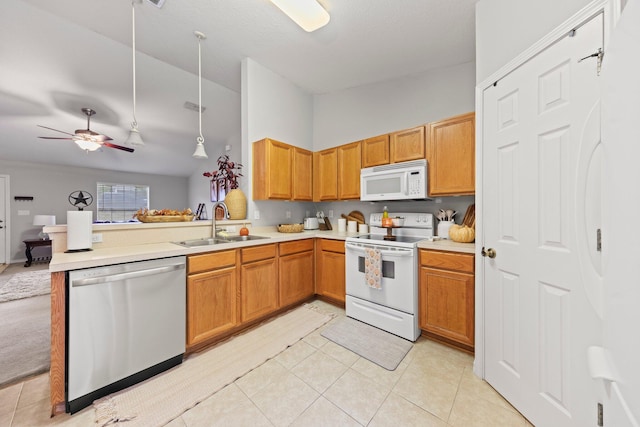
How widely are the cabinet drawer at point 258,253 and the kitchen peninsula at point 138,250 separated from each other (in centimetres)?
1

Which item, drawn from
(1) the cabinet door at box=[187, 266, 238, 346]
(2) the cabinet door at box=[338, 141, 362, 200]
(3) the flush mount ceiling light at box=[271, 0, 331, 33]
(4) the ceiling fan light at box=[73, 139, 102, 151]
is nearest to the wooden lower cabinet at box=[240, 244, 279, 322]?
(1) the cabinet door at box=[187, 266, 238, 346]

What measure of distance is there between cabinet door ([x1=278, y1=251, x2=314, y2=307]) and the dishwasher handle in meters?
1.10

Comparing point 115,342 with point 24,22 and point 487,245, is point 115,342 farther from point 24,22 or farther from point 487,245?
point 24,22

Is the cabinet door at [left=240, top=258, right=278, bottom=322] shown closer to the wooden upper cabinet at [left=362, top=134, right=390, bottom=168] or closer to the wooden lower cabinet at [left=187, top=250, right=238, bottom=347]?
the wooden lower cabinet at [left=187, top=250, right=238, bottom=347]

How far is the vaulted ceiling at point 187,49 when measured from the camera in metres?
2.09

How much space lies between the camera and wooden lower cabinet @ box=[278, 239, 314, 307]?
8.48ft

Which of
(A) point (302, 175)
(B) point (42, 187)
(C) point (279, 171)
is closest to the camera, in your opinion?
(C) point (279, 171)

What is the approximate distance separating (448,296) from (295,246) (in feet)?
5.35

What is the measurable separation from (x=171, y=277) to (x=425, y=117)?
3.19 metres

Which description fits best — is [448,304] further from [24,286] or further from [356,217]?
[24,286]

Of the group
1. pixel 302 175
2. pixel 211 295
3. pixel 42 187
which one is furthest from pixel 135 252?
pixel 42 187

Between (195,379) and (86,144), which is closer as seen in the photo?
(195,379)

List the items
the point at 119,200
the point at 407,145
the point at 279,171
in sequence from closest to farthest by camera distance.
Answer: the point at 407,145, the point at 279,171, the point at 119,200

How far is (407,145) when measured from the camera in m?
2.59
